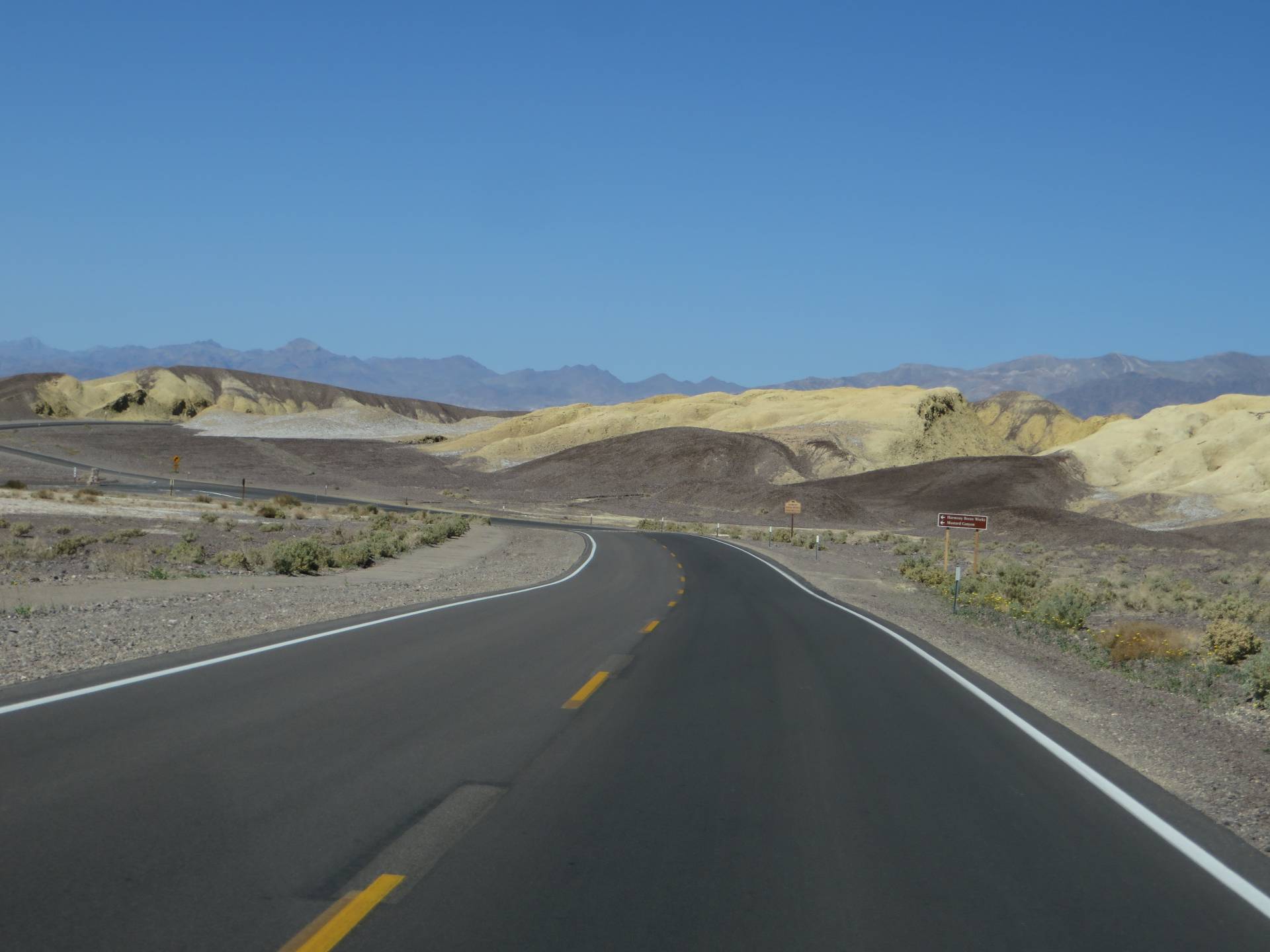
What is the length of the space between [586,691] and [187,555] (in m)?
20.1

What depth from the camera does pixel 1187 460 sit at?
89875 mm

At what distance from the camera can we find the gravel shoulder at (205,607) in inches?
472

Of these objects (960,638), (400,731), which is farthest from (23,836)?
(960,638)

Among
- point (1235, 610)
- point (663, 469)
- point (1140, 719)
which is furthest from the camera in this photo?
point (663, 469)

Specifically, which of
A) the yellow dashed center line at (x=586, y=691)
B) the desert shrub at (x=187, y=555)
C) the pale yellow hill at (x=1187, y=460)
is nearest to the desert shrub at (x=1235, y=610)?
the yellow dashed center line at (x=586, y=691)

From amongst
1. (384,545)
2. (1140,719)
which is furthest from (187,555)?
(1140,719)

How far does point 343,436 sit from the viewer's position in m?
166

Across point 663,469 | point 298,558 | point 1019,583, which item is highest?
point 663,469

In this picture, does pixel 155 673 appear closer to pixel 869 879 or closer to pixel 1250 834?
pixel 869 879

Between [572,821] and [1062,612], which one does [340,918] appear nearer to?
[572,821]

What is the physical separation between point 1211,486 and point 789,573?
59.0m

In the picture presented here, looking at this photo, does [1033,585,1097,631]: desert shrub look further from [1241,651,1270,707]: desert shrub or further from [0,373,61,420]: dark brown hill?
[0,373,61,420]: dark brown hill

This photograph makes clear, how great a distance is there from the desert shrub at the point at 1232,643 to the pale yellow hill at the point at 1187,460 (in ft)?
187

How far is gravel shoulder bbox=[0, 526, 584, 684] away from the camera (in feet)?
39.3
